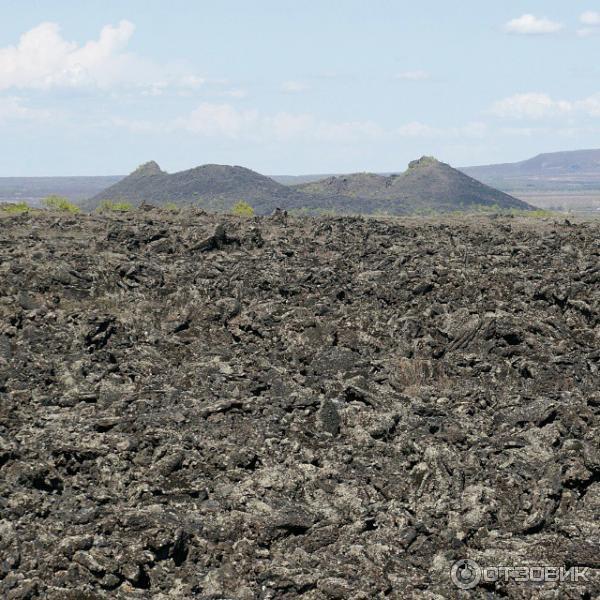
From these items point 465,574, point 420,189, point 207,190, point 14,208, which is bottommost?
point 465,574

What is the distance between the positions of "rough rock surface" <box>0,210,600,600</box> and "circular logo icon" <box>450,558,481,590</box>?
10 centimetres

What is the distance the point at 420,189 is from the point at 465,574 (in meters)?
129

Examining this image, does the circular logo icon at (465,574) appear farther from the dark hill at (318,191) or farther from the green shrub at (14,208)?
the dark hill at (318,191)

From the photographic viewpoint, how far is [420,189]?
136000 millimetres

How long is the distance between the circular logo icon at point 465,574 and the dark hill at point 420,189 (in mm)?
112764

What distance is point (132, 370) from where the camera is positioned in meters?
15.9

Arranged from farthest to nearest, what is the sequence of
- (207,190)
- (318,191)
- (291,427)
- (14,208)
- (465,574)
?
(318,191) → (207,190) → (14,208) → (291,427) → (465,574)

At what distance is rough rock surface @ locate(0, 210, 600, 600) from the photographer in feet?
32.6

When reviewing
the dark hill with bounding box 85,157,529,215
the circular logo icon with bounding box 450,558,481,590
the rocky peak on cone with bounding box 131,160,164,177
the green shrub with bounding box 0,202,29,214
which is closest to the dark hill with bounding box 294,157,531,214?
the dark hill with bounding box 85,157,529,215

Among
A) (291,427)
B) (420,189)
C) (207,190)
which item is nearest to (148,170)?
(207,190)

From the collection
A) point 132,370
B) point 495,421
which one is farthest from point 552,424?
point 132,370

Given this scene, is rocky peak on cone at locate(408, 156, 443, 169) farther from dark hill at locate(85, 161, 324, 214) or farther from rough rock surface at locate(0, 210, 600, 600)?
rough rock surface at locate(0, 210, 600, 600)

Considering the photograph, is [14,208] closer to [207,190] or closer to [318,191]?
[207,190]

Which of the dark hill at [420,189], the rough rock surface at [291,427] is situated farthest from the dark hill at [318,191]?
the rough rock surface at [291,427]
